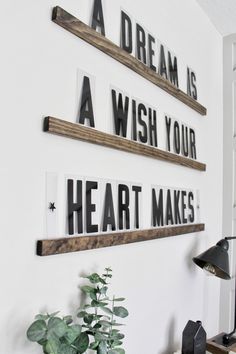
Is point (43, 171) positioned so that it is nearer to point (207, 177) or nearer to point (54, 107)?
point (54, 107)

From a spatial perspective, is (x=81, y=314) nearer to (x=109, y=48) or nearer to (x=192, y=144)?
(x=109, y=48)

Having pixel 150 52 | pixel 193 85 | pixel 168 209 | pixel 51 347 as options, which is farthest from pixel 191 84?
pixel 51 347

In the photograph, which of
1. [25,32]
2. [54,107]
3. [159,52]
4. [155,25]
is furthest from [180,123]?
[25,32]

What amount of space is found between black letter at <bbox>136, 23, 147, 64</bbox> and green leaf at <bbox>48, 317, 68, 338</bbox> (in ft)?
3.36

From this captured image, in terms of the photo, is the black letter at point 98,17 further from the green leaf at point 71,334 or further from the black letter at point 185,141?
the green leaf at point 71,334

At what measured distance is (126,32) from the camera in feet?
4.21

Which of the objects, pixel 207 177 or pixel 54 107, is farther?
pixel 207 177

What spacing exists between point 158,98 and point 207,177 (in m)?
0.69

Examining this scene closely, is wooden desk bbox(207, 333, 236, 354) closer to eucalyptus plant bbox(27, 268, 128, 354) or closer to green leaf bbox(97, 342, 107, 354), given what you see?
eucalyptus plant bbox(27, 268, 128, 354)

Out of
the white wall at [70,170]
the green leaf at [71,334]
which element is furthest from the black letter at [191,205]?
the green leaf at [71,334]

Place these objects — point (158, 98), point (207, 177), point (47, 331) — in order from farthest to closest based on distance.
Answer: point (207, 177)
point (158, 98)
point (47, 331)

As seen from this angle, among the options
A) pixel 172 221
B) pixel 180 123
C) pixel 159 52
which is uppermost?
pixel 159 52

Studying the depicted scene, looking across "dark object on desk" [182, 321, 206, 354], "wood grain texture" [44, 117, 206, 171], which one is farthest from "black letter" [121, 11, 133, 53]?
"dark object on desk" [182, 321, 206, 354]

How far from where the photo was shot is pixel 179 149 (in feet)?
5.34
